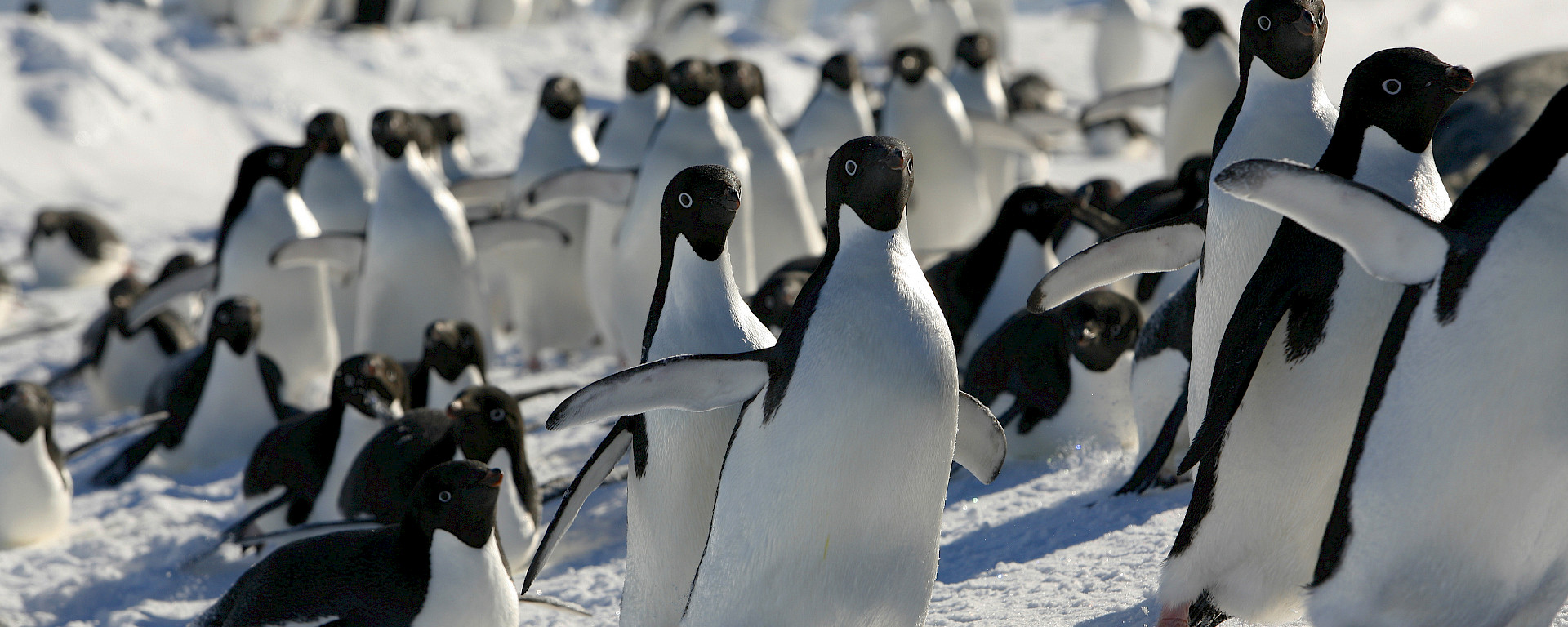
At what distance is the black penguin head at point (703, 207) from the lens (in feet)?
7.34

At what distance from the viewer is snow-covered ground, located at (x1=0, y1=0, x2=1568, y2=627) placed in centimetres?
282

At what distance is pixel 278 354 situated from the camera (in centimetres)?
529

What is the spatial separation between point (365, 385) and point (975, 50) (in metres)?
5.07

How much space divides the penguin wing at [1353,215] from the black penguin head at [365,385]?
2470mm

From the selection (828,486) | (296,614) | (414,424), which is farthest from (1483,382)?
(414,424)

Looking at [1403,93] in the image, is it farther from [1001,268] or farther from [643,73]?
[643,73]

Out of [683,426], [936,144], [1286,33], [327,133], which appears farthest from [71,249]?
[1286,33]

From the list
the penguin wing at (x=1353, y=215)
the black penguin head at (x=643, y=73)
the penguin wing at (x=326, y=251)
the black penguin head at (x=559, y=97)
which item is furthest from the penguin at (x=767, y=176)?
the penguin wing at (x=1353, y=215)

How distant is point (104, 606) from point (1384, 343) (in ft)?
9.71

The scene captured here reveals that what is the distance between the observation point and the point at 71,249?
8.27 m

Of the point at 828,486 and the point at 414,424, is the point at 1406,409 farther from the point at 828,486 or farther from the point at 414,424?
the point at 414,424

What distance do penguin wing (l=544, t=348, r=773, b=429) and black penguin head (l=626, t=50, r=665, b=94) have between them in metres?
3.74

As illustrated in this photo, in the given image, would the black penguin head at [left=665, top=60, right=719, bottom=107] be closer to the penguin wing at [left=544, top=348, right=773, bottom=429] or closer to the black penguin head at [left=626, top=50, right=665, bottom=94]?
the black penguin head at [left=626, top=50, right=665, bottom=94]

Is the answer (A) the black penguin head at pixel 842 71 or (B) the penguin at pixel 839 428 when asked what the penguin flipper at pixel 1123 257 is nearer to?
(B) the penguin at pixel 839 428
